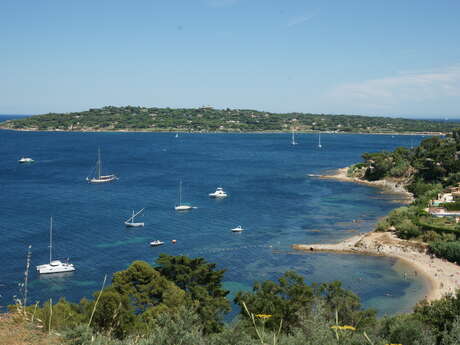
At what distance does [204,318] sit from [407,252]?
2665 cm

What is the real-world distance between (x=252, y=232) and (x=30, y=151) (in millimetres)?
94053

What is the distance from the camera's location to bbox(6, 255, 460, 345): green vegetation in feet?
36.8

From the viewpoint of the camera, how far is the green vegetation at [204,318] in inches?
441

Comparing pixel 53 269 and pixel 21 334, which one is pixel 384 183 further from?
pixel 21 334

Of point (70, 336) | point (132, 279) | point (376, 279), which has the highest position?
point (70, 336)

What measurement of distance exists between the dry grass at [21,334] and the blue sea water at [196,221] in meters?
20.7

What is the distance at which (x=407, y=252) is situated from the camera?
135ft

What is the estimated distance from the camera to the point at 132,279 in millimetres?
24906

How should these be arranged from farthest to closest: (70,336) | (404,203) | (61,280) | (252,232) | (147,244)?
(404,203)
(252,232)
(147,244)
(61,280)
(70,336)

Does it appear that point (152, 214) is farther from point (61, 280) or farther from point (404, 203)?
point (404, 203)

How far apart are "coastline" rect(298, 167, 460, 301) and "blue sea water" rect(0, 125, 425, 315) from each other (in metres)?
1.02

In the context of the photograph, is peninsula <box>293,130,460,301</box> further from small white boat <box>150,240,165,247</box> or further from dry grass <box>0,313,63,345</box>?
dry grass <box>0,313,63,345</box>

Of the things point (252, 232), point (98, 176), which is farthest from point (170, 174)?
point (252, 232)

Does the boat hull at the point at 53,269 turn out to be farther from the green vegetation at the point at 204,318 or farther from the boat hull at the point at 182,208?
the boat hull at the point at 182,208
